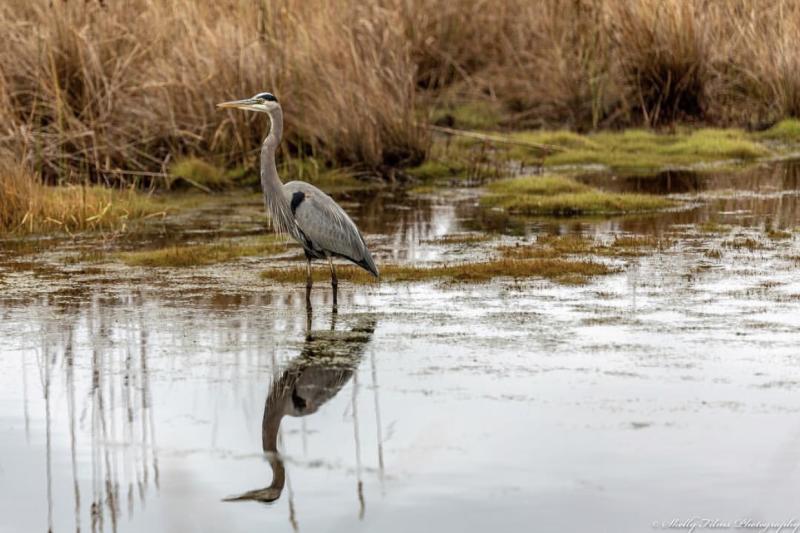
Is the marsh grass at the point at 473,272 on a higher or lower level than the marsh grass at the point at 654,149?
lower

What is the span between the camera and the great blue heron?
31.0 feet

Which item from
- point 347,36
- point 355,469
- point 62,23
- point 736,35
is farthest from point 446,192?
point 355,469

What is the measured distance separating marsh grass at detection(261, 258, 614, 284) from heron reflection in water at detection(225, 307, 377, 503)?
5.02ft

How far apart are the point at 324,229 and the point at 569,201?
4.56 metres

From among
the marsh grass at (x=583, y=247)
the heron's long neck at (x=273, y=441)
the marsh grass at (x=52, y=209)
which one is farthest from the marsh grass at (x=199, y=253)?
the heron's long neck at (x=273, y=441)

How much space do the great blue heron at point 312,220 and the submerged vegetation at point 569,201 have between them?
4.10 metres

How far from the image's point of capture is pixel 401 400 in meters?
6.88

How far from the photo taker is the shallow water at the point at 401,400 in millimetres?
5477

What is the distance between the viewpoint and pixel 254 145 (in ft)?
51.3

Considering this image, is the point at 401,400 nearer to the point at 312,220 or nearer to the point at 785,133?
the point at 312,220

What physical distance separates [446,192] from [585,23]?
15.3ft

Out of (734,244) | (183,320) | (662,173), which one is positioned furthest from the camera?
(662,173)

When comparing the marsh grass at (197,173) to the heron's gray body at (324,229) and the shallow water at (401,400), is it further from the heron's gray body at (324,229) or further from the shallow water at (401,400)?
the heron's gray body at (324,229)

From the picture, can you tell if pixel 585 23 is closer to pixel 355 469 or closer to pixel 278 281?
pixel 278 281
